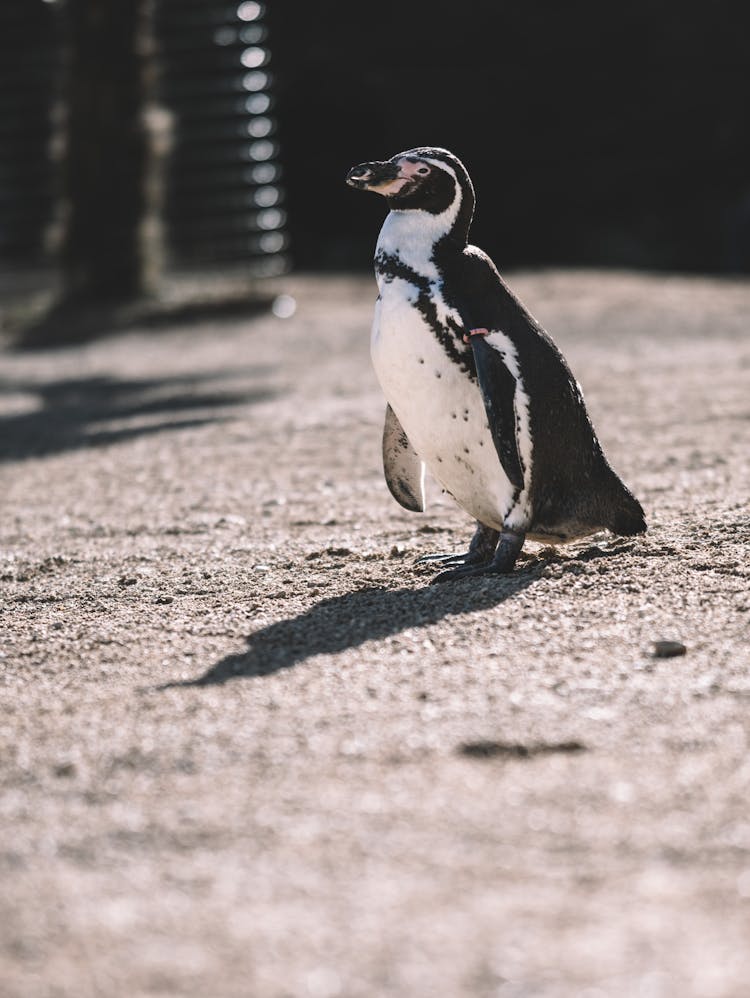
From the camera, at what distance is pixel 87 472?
5500mm

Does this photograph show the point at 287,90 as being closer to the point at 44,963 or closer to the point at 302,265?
the point at 302,265

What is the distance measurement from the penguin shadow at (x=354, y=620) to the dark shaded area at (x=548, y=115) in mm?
9802

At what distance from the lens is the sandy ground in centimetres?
181

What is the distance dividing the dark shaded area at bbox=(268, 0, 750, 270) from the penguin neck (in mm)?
9487

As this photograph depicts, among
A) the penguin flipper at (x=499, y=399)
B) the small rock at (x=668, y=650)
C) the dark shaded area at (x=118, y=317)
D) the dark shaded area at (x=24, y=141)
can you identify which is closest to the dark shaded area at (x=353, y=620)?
the penguin flipper at (x=499, y=399)

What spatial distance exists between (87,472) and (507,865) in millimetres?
3726

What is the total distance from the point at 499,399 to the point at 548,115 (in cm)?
1026

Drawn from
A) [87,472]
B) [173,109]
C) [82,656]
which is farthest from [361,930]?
[173,109]

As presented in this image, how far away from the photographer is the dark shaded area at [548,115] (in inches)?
513

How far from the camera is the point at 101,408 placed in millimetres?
7035

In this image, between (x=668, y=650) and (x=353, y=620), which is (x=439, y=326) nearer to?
(x=353, y=620)

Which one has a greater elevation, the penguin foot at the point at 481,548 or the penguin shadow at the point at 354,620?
the penguin shadow at the point at 354,620

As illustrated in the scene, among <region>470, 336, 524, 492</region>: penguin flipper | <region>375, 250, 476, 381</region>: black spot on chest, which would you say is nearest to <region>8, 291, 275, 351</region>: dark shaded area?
<region>375, 250, 476, 381</region>: black spot on chest

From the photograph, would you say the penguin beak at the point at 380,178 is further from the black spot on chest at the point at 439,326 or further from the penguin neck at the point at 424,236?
the black spot on chest at the point at 439,326
